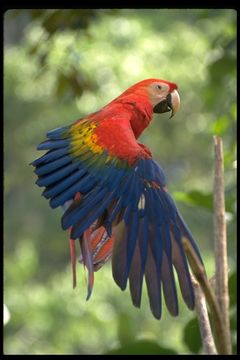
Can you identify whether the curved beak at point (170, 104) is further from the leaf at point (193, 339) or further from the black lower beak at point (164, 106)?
the leaf at point (193, 339)

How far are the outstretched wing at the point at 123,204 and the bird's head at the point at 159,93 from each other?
55mm

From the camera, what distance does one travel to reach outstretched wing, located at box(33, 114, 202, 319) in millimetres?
968

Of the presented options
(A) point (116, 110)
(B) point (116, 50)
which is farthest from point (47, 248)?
(A) point (116, 110)

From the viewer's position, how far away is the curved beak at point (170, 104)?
1209mm

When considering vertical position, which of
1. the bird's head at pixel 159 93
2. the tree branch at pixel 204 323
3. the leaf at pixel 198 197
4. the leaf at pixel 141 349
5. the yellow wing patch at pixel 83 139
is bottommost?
the leaf at pixel 141 349

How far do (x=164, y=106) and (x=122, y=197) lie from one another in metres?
0.22

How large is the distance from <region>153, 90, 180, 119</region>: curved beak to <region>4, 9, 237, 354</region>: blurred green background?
0.42 metres

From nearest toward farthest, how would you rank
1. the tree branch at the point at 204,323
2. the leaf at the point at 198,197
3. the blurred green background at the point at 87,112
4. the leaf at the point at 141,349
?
the tree branch at the point at 204,323 < the leaf at the point at 141,349 < the leaf at the point at 198,197 < the blurred green background at the point at 87,112

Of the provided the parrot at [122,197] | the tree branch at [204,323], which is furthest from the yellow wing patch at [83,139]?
the tree branch at [204,323]

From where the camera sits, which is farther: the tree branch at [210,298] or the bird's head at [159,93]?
the bird's head at [159,93]

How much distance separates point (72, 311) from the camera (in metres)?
5.70

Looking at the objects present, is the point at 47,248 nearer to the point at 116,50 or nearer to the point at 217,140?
the point at 116,50

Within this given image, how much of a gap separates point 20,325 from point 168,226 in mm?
5289

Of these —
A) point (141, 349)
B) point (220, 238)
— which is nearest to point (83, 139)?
point (220, 238)
